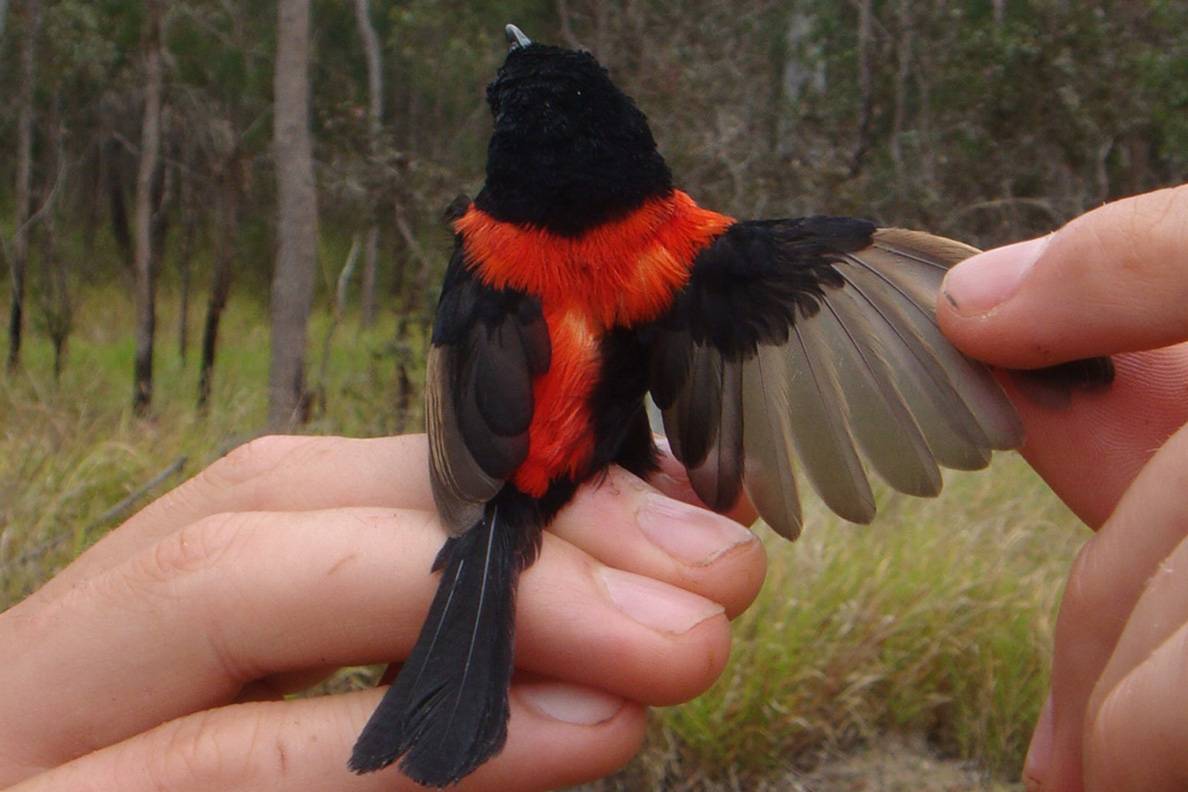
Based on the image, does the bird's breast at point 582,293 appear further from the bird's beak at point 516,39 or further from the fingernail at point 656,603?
the bird's beak at point 516,39

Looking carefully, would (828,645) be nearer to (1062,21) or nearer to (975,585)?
(975,585)

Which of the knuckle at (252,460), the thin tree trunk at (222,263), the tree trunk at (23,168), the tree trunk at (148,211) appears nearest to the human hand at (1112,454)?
the knuckle at (252,460)

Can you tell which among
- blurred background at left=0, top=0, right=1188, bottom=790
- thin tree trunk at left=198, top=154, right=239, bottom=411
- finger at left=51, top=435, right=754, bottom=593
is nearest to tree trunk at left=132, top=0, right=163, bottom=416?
blurred background at left=0, top=0, right=1188, bottom=790

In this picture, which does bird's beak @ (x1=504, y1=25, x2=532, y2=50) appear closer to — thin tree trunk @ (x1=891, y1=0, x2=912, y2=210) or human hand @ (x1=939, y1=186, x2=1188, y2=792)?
human hand @ (x1=939, y1=186, x2=1188, y2=792)

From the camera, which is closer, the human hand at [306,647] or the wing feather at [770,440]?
the human hand at [306,647]

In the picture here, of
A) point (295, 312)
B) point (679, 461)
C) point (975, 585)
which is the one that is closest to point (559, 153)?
point (679, 461)

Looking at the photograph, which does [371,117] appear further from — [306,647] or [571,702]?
[571,702]

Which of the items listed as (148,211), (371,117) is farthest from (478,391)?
(148,211)
